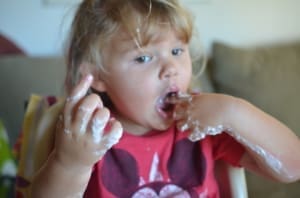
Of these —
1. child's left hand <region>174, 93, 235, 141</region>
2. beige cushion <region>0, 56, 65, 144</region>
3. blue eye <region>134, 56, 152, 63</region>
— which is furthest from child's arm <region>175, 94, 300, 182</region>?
beige cushion <region>0, 56, 65, 144</region>

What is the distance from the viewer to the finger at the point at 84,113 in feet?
2.73

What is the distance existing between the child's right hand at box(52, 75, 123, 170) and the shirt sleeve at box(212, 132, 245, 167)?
328 mm

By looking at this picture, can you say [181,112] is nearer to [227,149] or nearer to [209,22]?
[227,149]

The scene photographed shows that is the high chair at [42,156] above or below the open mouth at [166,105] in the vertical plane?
below

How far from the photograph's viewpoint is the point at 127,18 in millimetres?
1014

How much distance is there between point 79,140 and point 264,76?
98cm

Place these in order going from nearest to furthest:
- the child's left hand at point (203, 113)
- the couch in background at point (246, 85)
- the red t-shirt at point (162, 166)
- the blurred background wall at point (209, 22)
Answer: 1. the child's left hand at point (203, 113)
2. the red t-shirt at point (162, 166)
3. the couch in background at point (246, 85)
4. the blurred background wall at point (209, 22)

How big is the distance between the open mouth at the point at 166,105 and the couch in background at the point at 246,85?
0.65 m

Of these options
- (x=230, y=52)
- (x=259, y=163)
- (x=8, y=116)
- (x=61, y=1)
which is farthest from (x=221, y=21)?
(x=259, y=163)

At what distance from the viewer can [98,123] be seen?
0.83 m

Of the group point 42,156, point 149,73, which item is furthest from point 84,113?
point 42,156

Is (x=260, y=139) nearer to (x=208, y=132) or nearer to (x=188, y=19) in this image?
(x=208, y=132)

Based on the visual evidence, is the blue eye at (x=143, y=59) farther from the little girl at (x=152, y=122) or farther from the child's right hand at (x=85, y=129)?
the child's right hand at (x=85, y=129)

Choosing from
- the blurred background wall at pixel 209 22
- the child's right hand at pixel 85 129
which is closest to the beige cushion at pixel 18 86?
the blurred background wall at pixel 209 22
